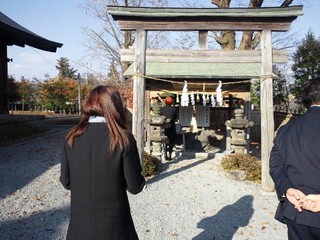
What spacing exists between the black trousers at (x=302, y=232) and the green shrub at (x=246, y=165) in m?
5.25

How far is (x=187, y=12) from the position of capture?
617 cm

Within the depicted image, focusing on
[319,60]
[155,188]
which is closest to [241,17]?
[155,188]

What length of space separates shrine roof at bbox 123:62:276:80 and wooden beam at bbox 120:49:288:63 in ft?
8.95

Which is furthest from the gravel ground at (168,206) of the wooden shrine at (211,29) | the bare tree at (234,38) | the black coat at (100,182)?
the bare tree at (234,38)

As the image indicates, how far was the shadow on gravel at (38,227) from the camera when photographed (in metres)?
4.25

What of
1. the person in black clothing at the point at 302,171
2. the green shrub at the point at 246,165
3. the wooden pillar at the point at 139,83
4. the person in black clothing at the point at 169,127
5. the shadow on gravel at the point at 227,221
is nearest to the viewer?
the person in black clothing at the point at 302,171

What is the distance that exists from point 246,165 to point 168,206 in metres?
2.91

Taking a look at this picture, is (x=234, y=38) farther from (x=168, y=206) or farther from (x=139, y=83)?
(x=168, y=206)

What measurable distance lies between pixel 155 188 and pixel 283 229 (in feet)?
9.67

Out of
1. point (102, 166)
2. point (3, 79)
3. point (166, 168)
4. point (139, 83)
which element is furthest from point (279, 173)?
point (3, 79)

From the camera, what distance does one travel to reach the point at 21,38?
1330 centimetres

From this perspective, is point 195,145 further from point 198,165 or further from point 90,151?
point 90,151

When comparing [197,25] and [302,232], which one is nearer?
[302,232]

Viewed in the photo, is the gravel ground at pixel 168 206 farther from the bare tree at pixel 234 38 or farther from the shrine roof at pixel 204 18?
the bare tree at pixel 234 38
